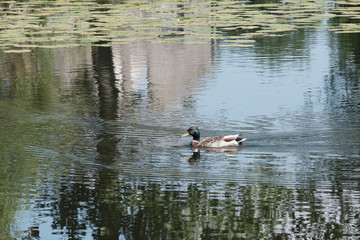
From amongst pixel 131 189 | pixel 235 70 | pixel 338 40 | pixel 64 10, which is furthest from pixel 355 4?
pixel 131 189

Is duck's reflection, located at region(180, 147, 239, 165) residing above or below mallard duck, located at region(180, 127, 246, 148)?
below

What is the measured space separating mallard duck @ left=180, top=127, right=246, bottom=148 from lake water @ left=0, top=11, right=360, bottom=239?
155 millimetres

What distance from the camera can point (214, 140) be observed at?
9.74 meters

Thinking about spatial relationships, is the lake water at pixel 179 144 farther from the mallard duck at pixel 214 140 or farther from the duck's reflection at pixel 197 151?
the mallard duck at pixel 214 140

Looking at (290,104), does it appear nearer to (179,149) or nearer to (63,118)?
(179,149)

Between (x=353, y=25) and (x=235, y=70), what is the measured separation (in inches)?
262

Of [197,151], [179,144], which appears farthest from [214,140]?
[179,144]

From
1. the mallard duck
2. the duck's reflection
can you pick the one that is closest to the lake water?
the duck's reflection

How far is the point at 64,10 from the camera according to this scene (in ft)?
82.7

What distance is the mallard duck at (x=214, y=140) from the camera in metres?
9.51

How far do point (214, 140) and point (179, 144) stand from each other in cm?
57

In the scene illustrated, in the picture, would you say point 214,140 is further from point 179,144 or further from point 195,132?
point 179,144

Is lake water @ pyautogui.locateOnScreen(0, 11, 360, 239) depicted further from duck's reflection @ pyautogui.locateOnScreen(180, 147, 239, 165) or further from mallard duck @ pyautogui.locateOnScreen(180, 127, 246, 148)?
mallard duck @ pyautogui.locateOnScreen(180, 127, 246, 148)

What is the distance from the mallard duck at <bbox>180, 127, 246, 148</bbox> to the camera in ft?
31.2
